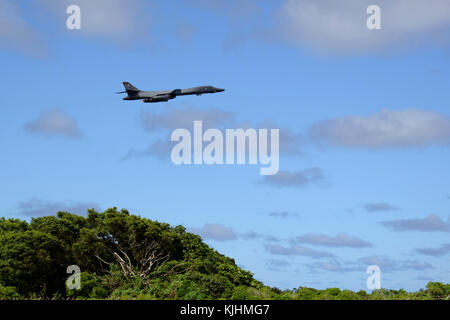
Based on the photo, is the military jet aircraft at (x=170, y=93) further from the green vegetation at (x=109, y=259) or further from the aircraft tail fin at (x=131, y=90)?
the green vegetation at (x=109, y=259)

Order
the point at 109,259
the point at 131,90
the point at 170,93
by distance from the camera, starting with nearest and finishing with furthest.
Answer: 1. the point at 109,259
2. the point at 170,93
3. the point at 131,90

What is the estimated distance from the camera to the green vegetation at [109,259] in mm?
55469

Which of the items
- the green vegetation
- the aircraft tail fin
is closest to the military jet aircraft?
the aircraft tail fin

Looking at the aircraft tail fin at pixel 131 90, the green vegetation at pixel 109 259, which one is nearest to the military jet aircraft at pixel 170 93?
the aircraft tail fin at pixel 131 90

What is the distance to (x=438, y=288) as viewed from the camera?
58.8 m

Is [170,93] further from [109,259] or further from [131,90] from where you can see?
[109,259]

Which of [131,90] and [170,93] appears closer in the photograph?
[170,93]

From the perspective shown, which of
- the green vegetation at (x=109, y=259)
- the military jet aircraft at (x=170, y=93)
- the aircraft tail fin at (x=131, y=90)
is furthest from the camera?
the aircraft tail fin at (x=131, y=90)

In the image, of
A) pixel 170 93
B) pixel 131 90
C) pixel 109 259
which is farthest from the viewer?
pixel 131 90

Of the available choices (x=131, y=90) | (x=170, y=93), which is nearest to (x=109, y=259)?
(x=170, y=93)

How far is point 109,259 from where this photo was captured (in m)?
63.7
